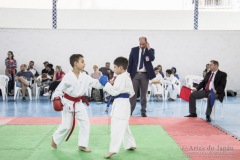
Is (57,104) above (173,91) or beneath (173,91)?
above

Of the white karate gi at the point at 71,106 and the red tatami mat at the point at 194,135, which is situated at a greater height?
the white karate gi at the point at 71,106

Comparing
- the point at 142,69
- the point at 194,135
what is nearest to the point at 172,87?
the point at 142,69

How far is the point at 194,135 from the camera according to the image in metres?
5.09

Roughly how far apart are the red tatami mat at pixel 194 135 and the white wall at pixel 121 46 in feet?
20.0

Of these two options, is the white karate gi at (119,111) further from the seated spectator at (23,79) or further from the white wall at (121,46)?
the white wall at (121,46)

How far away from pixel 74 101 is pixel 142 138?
139 centimetres

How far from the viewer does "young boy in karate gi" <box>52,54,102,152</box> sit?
4023mm

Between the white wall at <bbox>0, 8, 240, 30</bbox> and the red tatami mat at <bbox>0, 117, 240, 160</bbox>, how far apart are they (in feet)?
21.1

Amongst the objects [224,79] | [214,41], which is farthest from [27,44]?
[224,79]

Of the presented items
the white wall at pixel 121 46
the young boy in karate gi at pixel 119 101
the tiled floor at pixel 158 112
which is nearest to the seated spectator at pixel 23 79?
the tiled floor at pixel 158 112

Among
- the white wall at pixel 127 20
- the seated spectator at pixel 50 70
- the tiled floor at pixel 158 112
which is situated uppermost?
the white wall at pixel 127 20

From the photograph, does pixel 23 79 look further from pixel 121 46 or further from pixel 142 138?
pixel 142 138

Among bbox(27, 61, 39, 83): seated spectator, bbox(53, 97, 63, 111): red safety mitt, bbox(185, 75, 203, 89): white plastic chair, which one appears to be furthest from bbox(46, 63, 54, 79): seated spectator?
bbox(53, 97, 63, 111): red safety mitt

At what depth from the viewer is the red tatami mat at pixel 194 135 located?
3993 mm
